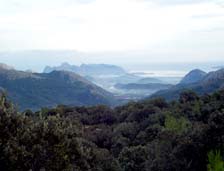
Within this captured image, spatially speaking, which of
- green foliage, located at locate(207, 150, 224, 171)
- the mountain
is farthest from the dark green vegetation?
the mountain

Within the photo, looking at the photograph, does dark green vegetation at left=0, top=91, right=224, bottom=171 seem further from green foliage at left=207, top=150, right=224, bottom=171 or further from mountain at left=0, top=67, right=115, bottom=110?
mountain at left=0, top=67, right=115, bottom=110

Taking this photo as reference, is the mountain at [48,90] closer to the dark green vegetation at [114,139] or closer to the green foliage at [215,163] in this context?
the dark green vegetation at [114,139]

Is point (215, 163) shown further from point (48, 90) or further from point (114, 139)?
point (48, 90)

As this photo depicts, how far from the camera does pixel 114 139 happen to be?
3975 centimetres

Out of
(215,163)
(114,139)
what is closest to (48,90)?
(114,139)

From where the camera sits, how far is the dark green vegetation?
12.1 m

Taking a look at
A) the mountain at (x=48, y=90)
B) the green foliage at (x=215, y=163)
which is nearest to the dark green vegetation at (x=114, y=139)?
the green foliage at (x=215, y=163)

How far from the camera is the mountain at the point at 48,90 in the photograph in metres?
118

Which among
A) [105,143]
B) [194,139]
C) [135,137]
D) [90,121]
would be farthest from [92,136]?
[194,139]

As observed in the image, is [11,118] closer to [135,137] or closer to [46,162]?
[46,162]

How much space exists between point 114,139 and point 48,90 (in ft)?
307

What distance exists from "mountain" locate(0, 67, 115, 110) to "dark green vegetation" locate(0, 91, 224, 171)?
61.4m

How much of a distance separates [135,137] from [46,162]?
27.8 m

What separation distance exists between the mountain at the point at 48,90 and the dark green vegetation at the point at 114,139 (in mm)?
61384
